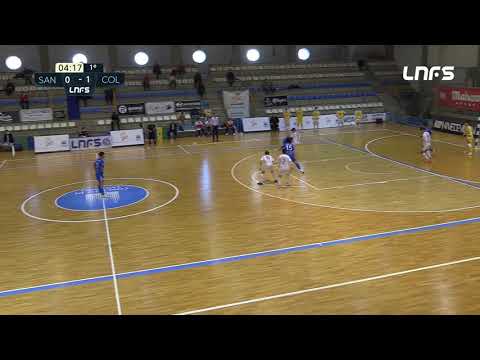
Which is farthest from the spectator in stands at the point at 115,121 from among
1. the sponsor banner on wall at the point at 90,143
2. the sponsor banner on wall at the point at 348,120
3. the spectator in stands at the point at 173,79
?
the sponsor banner on wall at the point at 348,120

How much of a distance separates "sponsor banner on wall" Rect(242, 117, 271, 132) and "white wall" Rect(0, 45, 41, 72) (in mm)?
17220

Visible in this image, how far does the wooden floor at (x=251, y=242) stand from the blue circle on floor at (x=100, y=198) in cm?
50

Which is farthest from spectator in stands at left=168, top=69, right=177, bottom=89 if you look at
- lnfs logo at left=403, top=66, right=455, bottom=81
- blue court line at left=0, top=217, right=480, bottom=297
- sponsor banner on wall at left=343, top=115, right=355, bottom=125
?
blue court line at left=0, top=217, right=480, bottom=297

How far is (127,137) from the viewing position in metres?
31.0

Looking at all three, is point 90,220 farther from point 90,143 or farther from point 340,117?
point 340,117

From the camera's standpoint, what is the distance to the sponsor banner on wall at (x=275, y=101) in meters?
38.6

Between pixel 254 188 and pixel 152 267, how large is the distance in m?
7.84

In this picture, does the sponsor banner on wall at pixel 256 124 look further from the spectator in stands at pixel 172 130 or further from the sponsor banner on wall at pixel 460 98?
the sponsor banner on wall at pixel 460 98

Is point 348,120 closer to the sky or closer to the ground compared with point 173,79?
closer to the ground

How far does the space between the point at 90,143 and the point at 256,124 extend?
38.1 ft

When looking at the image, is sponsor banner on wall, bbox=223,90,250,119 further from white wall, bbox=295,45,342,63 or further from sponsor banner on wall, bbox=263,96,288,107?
white wall, bbox=295,45,342,63

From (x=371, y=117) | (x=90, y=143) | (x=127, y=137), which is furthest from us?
(x=371, y=117)

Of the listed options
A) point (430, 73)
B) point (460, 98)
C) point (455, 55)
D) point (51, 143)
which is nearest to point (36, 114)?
point (51, 143)

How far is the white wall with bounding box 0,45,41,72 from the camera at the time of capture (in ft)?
124
